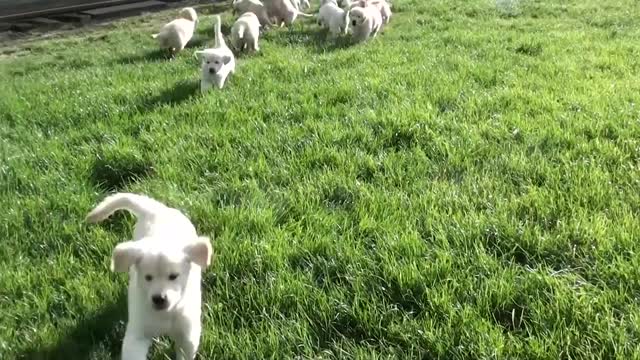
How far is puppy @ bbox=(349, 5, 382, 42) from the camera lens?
901 cm

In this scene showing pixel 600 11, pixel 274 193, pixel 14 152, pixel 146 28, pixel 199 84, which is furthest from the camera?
pixel 146 28

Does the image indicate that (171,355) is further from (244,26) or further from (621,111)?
(244,26)

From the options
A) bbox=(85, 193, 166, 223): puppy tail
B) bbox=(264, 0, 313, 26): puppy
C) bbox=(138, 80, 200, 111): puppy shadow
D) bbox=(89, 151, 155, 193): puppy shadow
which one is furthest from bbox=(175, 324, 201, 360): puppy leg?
bbox=(264, 0, 313, 26): puppy

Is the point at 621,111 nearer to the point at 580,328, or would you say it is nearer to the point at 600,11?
the point at 580,328

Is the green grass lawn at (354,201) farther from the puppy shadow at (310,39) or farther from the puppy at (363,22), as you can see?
the puppy at (363,22)

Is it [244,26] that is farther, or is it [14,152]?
[244,26]

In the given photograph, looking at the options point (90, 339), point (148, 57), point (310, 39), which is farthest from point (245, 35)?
point (90, 339)

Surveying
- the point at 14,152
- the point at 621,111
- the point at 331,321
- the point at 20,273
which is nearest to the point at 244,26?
the point at 14,152

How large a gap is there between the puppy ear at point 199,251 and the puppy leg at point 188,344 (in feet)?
0.92

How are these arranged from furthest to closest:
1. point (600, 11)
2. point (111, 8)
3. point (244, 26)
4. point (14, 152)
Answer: point (111, 8), point (600, 11), point (244, 26), point (14, 152)

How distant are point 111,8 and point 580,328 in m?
13.4

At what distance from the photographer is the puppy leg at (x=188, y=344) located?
8.62 feet

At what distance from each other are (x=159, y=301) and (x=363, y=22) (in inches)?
284

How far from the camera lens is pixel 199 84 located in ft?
22.7
